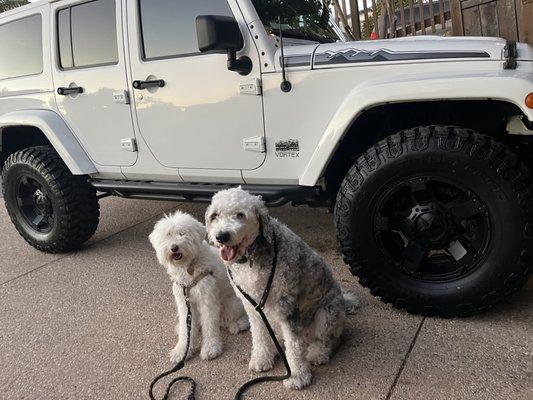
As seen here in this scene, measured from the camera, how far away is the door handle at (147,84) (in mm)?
3609

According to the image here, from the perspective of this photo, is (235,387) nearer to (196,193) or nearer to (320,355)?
(320,355)

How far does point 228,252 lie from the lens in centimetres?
234

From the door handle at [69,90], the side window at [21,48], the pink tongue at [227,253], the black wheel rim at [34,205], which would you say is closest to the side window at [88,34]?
the door handle at [69,90]

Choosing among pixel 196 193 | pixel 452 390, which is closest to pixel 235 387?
pixel 452 390

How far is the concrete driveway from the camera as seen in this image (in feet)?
7.84

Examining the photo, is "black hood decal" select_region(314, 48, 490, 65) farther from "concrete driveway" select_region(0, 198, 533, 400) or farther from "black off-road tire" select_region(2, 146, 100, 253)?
"black off-road tire" select_region(2, 146, 100, 253)

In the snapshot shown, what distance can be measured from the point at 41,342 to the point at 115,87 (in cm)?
198

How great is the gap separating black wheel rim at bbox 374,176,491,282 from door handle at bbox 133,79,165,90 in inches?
73.0

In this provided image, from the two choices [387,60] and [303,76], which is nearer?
[387,60]

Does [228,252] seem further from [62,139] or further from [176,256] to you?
[62,139]

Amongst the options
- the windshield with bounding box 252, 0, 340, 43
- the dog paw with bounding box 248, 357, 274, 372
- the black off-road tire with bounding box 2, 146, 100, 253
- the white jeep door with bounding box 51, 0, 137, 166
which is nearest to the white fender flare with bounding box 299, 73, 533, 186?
the windshield with bounding box 252, 0, 340, 43

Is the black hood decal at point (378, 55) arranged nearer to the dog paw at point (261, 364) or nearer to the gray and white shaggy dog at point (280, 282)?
the gray and white shaggy dog at point (280, 282)

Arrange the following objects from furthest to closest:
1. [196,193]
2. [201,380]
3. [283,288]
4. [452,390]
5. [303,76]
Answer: [196,193], [303,76], [201,380], [283,288], [452,390]

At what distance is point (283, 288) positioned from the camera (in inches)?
96.1
